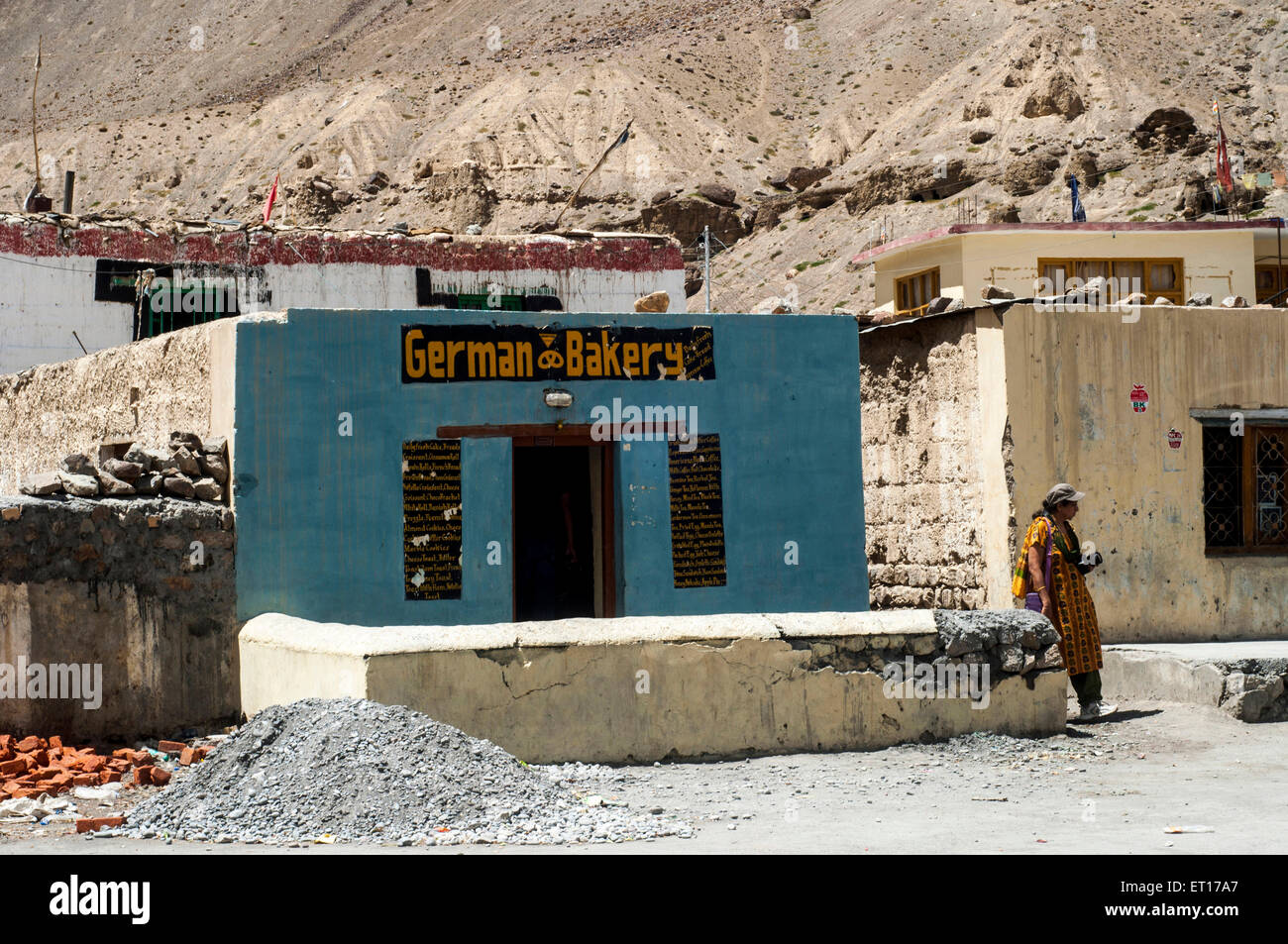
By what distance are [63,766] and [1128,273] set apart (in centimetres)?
1837

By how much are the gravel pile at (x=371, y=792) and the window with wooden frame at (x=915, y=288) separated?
1793 centimetres

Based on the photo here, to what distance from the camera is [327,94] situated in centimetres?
6406

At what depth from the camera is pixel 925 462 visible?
12406 mm

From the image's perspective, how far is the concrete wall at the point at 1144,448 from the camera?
38.0 ft

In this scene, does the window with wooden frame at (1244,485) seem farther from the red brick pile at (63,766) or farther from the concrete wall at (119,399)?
the red brick pile at (63,766)

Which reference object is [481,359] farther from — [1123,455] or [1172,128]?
[1172,128]

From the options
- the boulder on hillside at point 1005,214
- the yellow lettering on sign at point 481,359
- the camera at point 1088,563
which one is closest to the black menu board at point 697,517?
the yellow lettering on sign at point 481,359

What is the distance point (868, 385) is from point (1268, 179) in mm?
28630

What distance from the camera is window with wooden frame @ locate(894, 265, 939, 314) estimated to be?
24.2 metres

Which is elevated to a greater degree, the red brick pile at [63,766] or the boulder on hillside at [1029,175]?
the boulder on hillside at [1029,175]

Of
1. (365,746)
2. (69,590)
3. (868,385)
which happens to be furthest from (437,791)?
(868,385)

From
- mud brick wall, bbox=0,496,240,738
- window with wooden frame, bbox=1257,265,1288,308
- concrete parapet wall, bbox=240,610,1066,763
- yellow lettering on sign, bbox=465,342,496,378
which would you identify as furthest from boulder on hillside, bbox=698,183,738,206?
concrete parapet wall, bbox=240,610,1066,763
